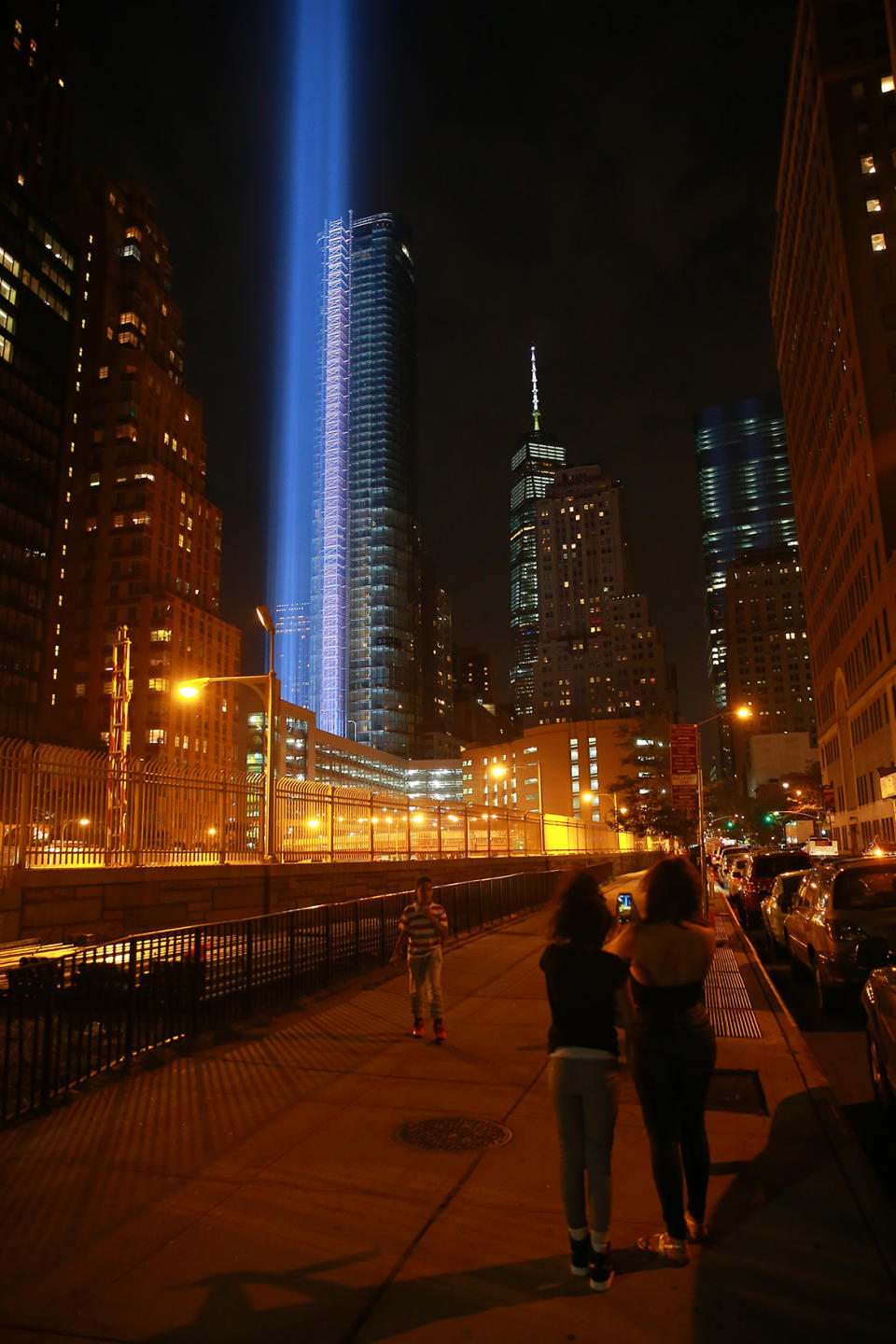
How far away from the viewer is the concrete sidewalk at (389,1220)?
372 cm

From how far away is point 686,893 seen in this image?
15.6 ft

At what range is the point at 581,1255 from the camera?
4.06 metres

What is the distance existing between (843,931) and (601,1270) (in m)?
7.78

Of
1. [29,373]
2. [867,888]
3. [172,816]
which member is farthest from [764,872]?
[29,373]

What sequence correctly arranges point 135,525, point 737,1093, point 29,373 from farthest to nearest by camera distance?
point 135,525, point 29,373, point 737,1093

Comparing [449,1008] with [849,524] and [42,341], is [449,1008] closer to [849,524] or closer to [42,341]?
[849,524]

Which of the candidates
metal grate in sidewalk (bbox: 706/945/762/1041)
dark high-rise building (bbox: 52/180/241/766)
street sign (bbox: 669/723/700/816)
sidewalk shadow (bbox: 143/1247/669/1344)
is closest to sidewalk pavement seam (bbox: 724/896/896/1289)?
metal grate in sidewalk (bbox: 706/945/762/1041)

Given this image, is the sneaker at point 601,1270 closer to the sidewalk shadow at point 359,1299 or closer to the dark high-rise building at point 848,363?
the sidewalk shadow at point 359,1299

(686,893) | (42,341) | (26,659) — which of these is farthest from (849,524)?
(42,341)

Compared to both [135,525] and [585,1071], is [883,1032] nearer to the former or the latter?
[585,1071]

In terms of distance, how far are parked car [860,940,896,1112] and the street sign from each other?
47.5 feet

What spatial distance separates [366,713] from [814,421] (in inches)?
5081

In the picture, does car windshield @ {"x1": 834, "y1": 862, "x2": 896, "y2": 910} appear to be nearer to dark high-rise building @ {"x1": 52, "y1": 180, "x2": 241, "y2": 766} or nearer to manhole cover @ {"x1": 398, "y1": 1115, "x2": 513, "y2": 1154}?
manhole cover @ {"x1": 398, "y1": 1115, "x2": 513, "y2": 1154}

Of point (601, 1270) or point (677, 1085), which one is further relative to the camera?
point (677, 1085)
